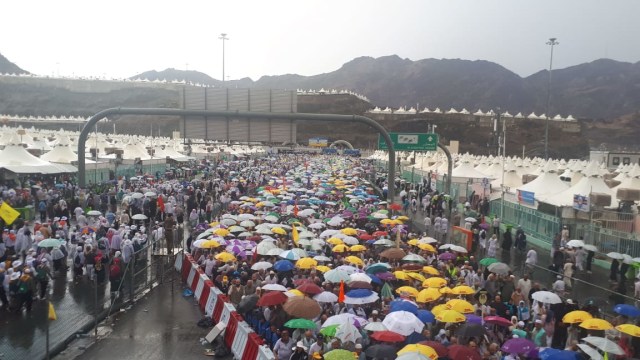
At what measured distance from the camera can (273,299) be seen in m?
10.6

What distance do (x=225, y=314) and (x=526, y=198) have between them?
17859 millimetres

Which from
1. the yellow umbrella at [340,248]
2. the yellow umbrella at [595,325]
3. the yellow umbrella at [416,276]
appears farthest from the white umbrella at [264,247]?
the yellow umbrella at [595,325]

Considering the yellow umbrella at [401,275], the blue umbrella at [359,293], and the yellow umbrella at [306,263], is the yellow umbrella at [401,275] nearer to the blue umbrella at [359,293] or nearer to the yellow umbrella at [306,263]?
the blue umbrella at [359,293]

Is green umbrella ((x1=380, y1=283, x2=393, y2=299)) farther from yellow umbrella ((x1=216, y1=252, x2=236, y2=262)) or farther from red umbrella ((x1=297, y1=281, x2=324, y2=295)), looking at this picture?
yellow umbrella ((x1=216, y1=252, x2=236, y2=262))

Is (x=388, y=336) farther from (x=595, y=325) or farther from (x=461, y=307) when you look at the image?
(x=595, y=325)

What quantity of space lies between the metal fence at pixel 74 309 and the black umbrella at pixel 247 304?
10.8ft

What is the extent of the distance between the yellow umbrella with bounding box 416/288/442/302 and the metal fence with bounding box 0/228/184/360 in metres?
7.13

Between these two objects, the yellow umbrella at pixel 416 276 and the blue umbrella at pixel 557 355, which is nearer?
the blue umbrella at pixel 557 355

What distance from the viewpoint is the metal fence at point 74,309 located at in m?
10.6

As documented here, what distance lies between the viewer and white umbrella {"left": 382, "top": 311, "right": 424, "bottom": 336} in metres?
9.06

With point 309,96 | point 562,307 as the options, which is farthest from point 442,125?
point 562,307

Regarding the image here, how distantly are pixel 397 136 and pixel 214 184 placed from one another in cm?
1373

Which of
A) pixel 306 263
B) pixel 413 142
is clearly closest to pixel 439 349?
pixel 306 263

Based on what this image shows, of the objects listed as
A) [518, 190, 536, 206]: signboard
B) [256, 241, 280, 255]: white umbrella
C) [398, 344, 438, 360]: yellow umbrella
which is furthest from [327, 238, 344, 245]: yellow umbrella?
[518, 190, 536, 206]: signboard
